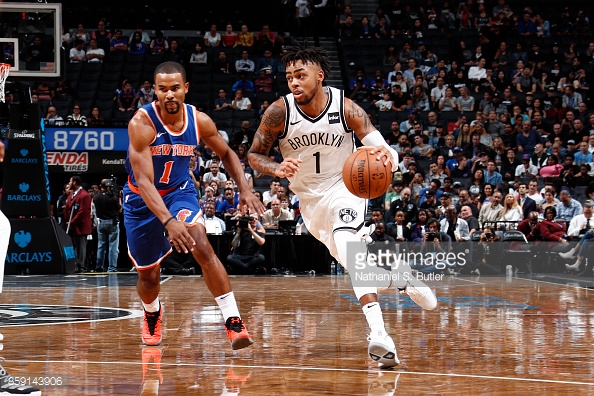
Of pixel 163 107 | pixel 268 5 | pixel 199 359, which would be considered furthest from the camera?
pixel 268 5

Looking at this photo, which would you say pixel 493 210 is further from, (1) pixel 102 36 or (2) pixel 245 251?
(1) pixel 102 36

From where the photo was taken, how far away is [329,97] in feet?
18.9

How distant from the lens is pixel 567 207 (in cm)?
1493

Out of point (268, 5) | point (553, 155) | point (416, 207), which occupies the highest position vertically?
point (268, 5)

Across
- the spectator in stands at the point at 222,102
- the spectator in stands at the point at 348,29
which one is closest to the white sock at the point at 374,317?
the spectator in stands at the point at 222,102

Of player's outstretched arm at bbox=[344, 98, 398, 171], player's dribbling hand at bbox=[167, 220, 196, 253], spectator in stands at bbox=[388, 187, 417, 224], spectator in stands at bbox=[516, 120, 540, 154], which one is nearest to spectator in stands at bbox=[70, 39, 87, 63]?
spectator in stands at bbox=[388, 187, 417, 224]

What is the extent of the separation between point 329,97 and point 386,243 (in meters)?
8.52

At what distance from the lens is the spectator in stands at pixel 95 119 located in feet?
53.8

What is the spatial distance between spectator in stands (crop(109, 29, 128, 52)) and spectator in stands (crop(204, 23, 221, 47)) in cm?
204

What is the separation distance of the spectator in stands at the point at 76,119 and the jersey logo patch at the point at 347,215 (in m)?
11.5

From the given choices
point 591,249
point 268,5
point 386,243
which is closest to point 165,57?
point 268,5

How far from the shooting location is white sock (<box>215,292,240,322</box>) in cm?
534

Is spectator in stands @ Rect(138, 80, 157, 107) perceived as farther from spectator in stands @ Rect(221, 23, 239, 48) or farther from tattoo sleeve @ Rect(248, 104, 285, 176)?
tattoo sleeve @ Rect(248, 104, 285, 176)

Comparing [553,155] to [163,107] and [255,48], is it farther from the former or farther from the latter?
[163,107]
